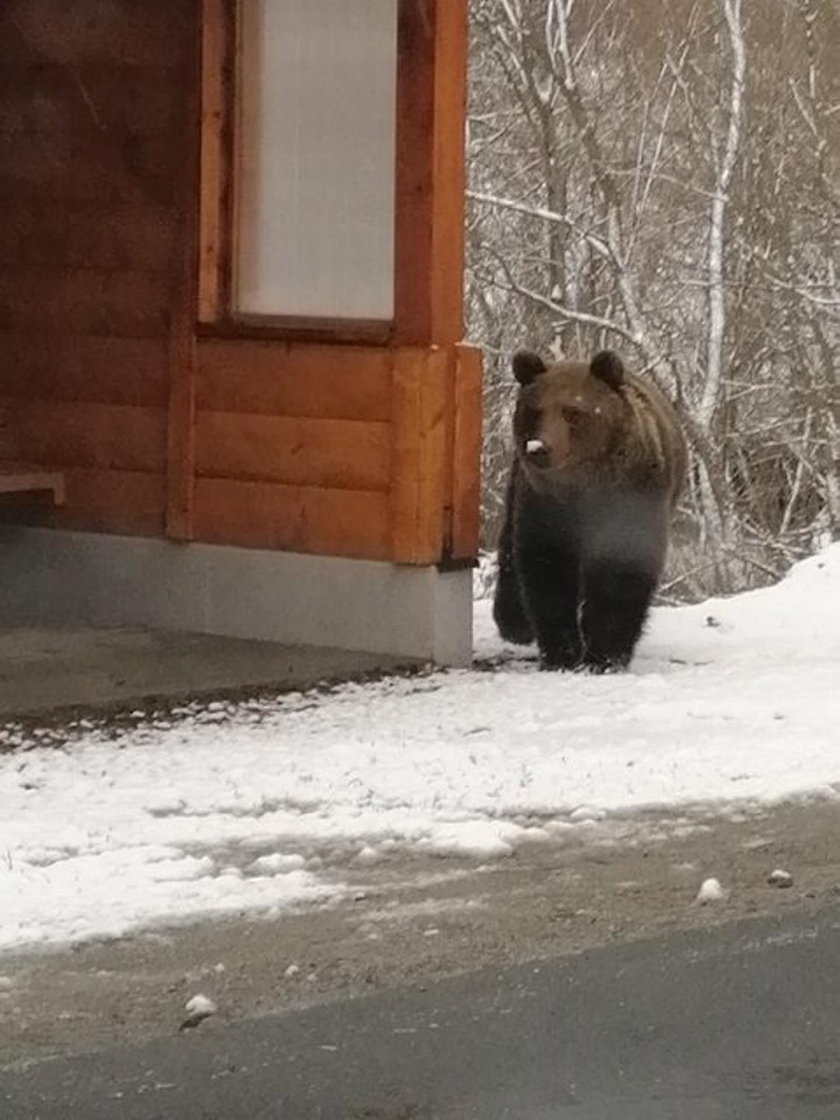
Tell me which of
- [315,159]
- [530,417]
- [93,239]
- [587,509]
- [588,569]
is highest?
[315,159]

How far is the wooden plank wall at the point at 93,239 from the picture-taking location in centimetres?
1118

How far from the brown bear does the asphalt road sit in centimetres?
477

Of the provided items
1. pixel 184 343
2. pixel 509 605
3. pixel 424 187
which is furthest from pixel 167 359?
pixel 509 605

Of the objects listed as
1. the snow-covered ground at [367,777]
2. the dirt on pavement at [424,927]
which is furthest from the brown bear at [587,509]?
the dirt on pavement at [424,927]

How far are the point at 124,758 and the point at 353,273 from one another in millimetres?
3105

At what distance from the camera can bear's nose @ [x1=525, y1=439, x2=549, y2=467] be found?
10.6 meters

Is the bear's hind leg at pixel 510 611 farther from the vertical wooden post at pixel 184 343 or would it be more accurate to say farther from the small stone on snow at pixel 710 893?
the small stone on snow at pixel 710 893

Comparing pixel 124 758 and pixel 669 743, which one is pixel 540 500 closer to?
pixel 669 743

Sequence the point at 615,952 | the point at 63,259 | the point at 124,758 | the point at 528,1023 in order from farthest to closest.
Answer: the point at 63,259
the point at 124,758
the point at 615,952
the point at 528,1023

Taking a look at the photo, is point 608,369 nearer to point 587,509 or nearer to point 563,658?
point 587,509

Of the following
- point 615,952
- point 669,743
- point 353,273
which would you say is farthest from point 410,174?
point 615,952

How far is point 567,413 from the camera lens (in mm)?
10805

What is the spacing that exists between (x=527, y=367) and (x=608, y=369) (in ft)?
1.18

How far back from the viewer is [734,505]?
22406 millimetres
